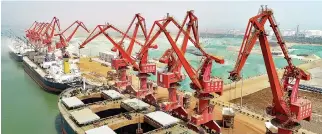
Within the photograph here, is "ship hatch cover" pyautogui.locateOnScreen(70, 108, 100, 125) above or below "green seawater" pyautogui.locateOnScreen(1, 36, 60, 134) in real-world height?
above

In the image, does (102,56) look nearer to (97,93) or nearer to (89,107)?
(97,93)

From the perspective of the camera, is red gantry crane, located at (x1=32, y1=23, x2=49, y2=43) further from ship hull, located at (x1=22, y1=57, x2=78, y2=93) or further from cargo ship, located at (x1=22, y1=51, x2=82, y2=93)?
ship hull, located at (x1=22, y1=57, x2=78, y2=93)

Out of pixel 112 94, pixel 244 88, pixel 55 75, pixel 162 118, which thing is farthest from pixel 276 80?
pixel 55 75

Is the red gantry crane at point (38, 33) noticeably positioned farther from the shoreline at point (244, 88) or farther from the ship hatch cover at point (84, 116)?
the ship hatch cover at point (84, 116)

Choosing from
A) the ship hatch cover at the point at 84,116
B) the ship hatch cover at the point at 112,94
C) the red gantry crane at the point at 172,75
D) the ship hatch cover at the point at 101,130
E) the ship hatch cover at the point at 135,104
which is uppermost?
the red gantry crane at the point at 172,75

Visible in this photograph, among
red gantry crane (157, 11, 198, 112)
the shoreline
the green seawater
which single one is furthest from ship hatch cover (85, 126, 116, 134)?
the shoreline

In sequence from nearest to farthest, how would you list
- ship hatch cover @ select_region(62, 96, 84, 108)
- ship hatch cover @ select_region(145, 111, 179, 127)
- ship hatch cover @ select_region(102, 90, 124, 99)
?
ship hatch cover @ select_region(145, 111, 179, 127)
ship hatch cover @ select_region(62, 96, 84, 108)
ship hatch cover @ select_region(102, 90, 124, 99)

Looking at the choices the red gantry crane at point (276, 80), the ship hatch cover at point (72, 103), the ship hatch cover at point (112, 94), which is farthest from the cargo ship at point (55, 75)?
the red gantry crane at point (276, 80)
